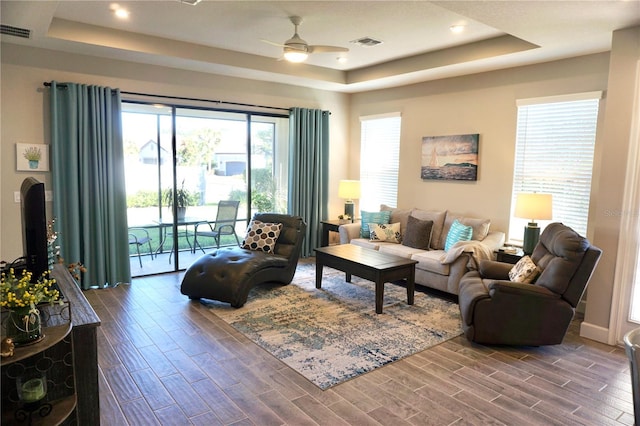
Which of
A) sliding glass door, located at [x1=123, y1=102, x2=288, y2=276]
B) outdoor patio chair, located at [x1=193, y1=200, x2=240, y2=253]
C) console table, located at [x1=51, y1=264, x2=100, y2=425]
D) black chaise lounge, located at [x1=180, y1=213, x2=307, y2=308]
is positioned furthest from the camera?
outdoor patio chair, located at [x1=193, y1=200, x2=240, y2=253]

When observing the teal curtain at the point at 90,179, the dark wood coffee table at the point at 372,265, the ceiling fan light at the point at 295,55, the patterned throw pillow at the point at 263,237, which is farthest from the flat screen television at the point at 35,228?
the patterned throw pillow at the point at 263,237

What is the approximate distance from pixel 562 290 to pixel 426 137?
3.17 metres

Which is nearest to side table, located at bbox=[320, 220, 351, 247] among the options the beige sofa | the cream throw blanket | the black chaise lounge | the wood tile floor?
the beige sofa

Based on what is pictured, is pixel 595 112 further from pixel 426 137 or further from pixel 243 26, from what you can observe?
pixel 243 26

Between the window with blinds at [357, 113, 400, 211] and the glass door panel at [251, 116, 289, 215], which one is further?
the window with blinds at [357, 113, 400, 211]

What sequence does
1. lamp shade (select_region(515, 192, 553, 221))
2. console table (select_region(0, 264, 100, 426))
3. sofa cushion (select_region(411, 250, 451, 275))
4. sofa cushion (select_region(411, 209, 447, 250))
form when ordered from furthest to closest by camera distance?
sofa cushion (select_region(411, 209, 447, 250)) → sofa cushion (select_region(411, 250, 451, 275)) → lamp shade (select_region(515, 192, 553, 221)) → console table (select_region(0, 264, 100, 426))

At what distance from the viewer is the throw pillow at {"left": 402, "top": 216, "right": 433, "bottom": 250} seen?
218 inches

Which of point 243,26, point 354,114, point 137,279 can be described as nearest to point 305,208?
point 354,114

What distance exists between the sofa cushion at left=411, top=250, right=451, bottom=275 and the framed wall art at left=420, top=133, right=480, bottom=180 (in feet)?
3.79

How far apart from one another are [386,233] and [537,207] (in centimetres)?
205

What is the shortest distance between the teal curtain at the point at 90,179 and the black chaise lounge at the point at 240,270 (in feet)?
3.91

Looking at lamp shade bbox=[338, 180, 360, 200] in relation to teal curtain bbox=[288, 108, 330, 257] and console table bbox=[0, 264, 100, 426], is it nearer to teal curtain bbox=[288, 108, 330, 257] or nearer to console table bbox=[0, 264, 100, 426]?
teal curtain bbox=[288, 108, 330, 257]

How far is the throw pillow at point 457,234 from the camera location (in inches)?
201

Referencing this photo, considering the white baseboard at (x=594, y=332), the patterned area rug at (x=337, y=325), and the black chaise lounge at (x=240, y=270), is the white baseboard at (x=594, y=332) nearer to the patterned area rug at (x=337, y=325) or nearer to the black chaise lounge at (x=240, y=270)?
the patterned area rug at (x=337, y=325)
